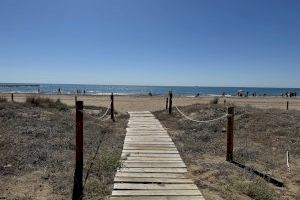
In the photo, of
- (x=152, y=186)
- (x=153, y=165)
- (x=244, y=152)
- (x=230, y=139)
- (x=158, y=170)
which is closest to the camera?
(x=152, y=186)

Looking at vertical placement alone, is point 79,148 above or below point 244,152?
above

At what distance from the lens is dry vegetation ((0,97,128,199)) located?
702 cm

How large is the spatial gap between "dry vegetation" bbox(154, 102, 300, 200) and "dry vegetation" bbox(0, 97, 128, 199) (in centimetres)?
207

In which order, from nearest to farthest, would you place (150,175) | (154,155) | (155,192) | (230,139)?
1. (155,192)
2. (150,175)
3. (154,155)
4. (230,139)

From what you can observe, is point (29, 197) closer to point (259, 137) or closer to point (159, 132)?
point (159, 132)

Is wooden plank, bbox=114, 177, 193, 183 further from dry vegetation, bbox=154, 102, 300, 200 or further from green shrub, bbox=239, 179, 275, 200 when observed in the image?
green shrub, bbox=239, 179, 275, 200

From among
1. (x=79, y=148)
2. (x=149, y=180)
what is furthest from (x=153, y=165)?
(x=79, y=148)

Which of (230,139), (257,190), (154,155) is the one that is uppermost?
(230,139)

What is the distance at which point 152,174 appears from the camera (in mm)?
7941

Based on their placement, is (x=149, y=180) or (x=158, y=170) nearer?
(x=149, y=180)

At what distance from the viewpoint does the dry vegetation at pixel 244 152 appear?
7.47 meters

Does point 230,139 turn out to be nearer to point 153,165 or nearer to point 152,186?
point 153,165

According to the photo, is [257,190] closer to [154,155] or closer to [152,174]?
[152,174]

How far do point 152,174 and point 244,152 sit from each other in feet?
13.3
